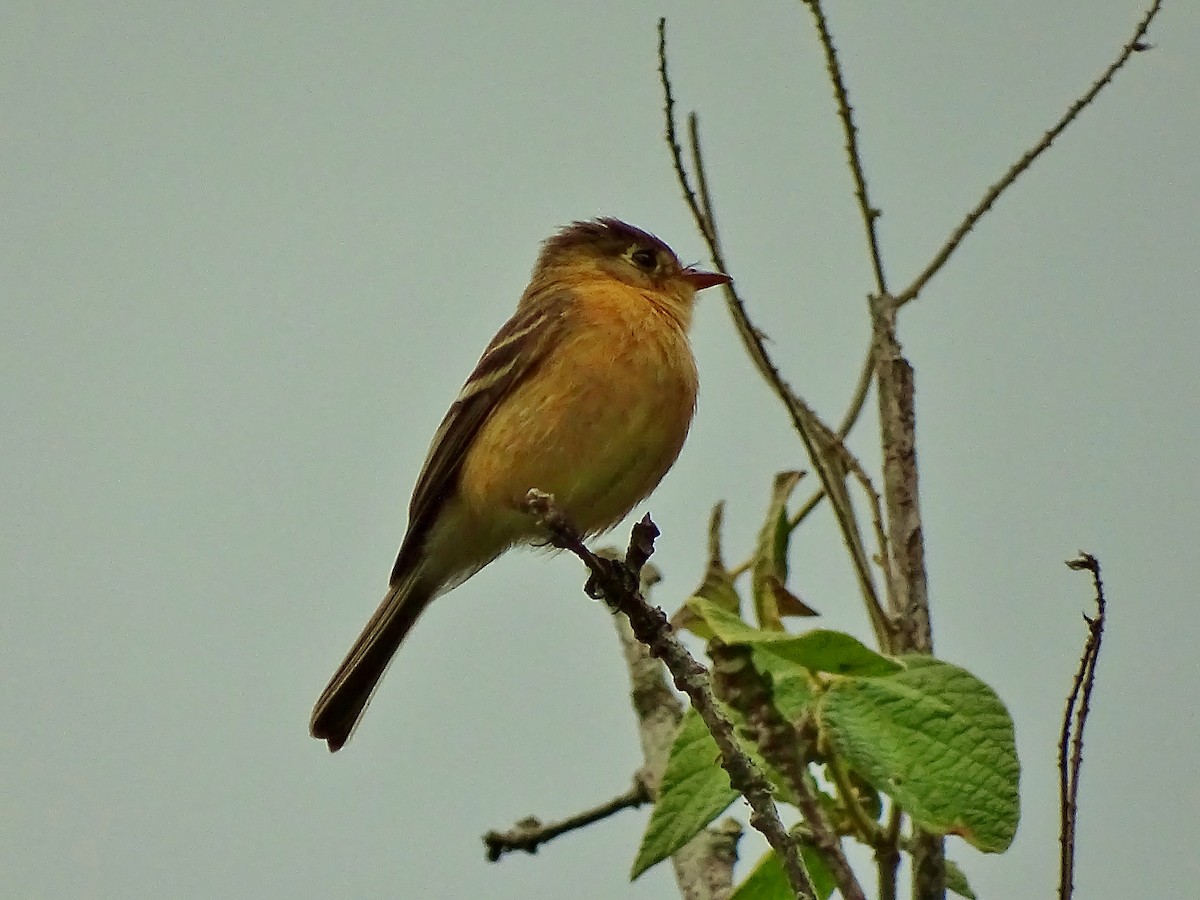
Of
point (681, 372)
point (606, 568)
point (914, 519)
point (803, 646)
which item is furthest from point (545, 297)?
point (803, 646)

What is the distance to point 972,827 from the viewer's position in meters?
2.86

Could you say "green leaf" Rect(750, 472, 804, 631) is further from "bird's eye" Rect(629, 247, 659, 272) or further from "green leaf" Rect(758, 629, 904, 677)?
"bird's eye" Rect(629, 247, 659, 272)

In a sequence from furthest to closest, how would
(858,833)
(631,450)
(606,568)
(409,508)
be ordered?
(409,508)
(631,450)
(606,568)
(858,833)

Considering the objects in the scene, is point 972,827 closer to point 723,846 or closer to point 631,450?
point 723,846

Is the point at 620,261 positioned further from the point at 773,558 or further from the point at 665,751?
the point at 773,558

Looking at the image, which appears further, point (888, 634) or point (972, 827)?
point (888, 634)

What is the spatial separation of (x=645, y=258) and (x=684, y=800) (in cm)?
345

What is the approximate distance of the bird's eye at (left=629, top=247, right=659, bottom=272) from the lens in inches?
243

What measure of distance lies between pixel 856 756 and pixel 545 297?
10.4ft

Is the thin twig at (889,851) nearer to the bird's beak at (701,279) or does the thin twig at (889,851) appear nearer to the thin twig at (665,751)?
the thin twig at (665,751)

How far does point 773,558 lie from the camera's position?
3.64 m

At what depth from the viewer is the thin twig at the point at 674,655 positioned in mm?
2627

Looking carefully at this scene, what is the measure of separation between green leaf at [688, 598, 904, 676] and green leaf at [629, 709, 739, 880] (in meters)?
0.21

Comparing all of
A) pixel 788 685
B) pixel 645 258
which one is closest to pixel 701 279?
pixel 645 258
